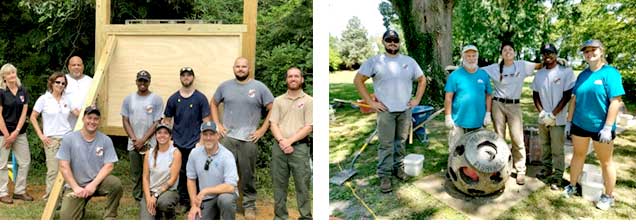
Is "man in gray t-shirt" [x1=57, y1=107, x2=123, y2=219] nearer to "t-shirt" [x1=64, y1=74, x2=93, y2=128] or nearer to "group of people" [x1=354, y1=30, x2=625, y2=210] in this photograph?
"t-shirt" [x1=64, y1=74, x2=93, y2=128]

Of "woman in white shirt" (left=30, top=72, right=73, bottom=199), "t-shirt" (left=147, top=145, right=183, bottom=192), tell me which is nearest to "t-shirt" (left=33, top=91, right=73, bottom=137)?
"woman in white shirt" (left=30, top=72, right=73, bottom=199)

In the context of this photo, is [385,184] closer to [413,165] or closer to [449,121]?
[413,165]

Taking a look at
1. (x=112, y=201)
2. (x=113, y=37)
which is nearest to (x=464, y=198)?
(x=112, y=201)

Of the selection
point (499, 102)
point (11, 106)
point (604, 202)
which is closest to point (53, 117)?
point (11, 106)

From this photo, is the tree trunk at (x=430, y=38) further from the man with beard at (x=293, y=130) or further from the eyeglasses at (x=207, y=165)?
the eyeglasses at (x=207, y=165)

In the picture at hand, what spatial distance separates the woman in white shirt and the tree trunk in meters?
3.33

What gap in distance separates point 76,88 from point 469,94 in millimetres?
3087

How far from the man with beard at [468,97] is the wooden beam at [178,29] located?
1678 mm

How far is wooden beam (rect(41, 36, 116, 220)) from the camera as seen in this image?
3.80 metres

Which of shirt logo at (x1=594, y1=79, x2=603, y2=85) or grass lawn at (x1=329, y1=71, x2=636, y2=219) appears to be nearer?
shirt logo at (x1=594, y1=79, x2=603, y2=85)

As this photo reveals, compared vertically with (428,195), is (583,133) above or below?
above

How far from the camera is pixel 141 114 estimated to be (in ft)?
13.4

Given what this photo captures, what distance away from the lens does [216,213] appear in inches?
144

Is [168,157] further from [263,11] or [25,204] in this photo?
[263,11]
